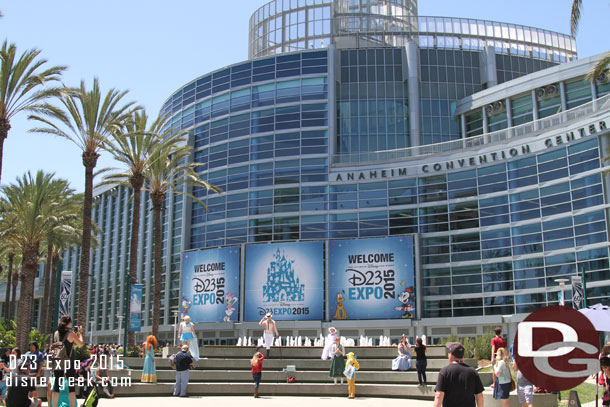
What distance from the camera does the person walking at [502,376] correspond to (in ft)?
49.6

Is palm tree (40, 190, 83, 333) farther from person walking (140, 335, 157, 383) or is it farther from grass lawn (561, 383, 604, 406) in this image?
grass lawn (561, 383, 604, 406)

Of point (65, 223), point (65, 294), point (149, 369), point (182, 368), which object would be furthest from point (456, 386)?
point (65, 223)

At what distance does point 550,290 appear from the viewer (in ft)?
161

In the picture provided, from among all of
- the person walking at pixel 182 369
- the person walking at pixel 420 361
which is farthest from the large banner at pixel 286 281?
the person walking at pixel 182 369

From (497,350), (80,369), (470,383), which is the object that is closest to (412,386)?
(497,350)

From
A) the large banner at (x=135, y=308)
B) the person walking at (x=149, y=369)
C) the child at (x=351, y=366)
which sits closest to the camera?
the child at (x=351, y=366)

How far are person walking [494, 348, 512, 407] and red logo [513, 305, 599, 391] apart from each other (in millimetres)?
6947

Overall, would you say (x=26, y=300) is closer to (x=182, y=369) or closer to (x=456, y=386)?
(x=182, y=369)

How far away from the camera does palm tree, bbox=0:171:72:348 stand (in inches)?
1768

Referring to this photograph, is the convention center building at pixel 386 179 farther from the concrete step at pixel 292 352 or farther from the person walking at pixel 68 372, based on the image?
the person walking at pixel 68 372

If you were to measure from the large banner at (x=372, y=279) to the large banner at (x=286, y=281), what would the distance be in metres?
1.32

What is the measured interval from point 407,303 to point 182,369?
33687mm

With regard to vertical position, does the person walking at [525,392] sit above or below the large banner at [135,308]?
below

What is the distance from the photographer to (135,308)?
1411 inches
